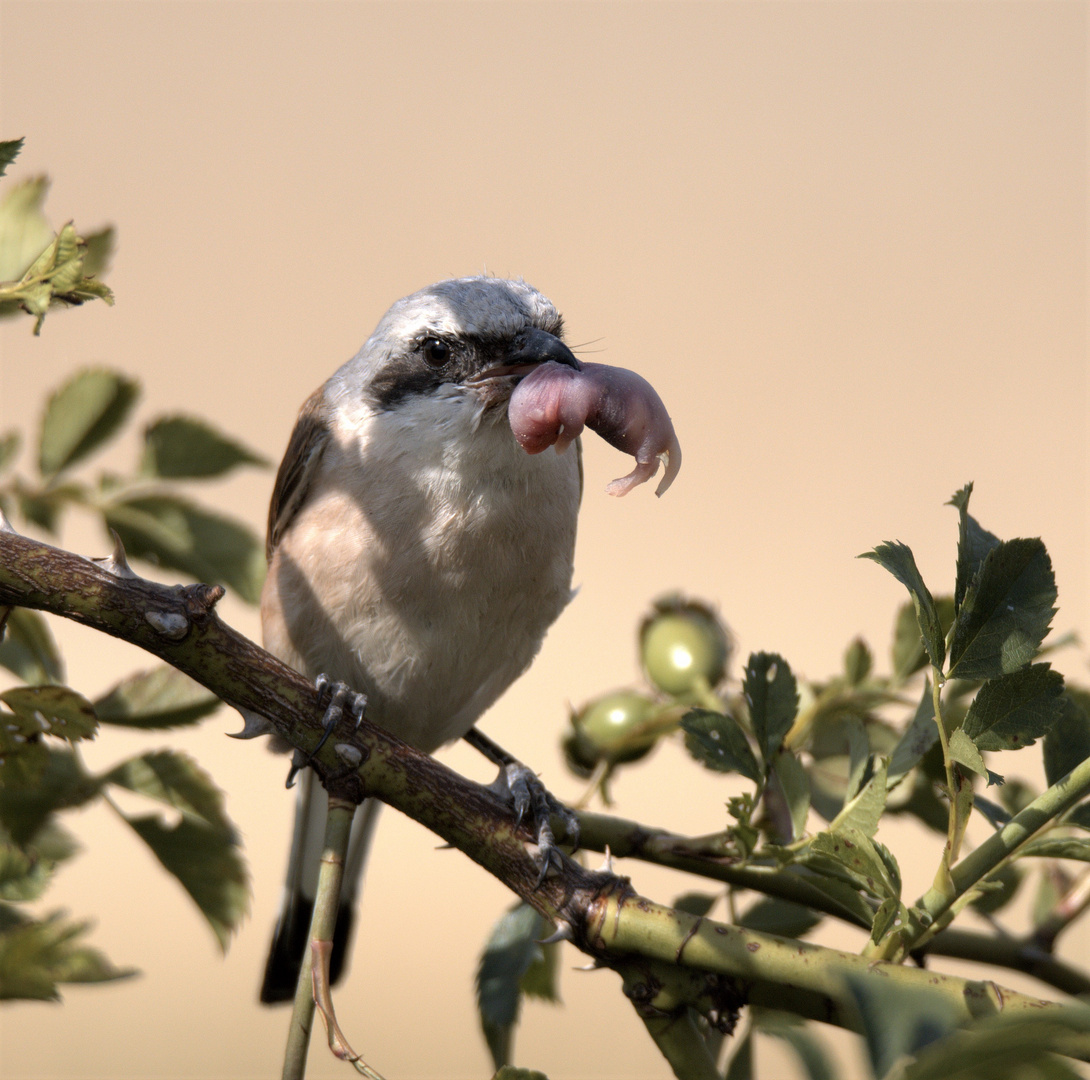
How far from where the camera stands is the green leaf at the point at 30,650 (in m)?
1.39

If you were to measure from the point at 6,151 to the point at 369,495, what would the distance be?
139 cm

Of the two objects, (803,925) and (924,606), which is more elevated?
(924,606)

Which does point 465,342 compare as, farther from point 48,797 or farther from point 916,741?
point 916,741

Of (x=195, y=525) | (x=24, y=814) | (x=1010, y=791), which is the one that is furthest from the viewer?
(x=195, y=525)

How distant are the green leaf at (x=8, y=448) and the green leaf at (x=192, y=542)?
6.0 inches

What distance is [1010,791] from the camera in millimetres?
1508

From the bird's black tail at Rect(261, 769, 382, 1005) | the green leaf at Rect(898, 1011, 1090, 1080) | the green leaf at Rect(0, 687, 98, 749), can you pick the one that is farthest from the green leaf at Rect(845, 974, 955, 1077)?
the bird's black tail at Rect(261, 769, 382, 1005)

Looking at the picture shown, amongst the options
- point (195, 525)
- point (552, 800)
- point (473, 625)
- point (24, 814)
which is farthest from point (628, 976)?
point (473, 625)

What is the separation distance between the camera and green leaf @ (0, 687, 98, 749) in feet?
3.43

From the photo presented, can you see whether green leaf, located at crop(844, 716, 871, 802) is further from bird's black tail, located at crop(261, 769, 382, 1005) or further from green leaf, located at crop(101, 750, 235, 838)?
bird's black tail, located at crop(261, 769, 382, 1005)

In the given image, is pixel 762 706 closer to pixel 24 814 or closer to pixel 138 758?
pixel 138 758

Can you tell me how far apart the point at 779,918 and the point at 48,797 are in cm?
92

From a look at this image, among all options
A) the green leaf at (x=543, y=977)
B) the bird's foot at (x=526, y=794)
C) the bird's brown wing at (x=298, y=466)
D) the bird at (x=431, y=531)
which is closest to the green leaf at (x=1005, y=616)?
the green leaf at (x=543, y=977)

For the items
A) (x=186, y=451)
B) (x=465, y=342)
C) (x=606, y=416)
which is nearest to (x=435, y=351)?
(x=465, y=342)
